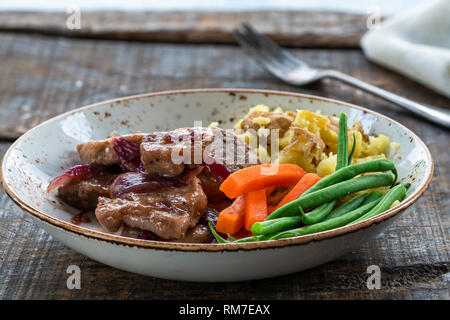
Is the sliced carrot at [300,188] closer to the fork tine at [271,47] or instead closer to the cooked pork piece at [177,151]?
the cooked pork piece at [177,151]

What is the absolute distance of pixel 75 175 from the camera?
331 cm

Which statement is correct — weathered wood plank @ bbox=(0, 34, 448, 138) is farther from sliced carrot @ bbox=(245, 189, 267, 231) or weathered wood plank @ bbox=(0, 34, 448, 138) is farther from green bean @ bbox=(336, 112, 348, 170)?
sliced carrot @ bbox=(245, 189, 267, 231)

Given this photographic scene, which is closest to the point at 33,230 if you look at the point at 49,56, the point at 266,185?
the point at 266,185

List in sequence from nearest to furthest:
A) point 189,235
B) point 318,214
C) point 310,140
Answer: point 318,214
point 189,235
point 310,140

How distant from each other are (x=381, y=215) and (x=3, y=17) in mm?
5583

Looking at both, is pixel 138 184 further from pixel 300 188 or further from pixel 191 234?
pixel 300 188

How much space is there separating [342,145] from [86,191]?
1.36 metres

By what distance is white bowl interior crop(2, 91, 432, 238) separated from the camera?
126 inches

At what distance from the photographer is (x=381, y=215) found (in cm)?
257

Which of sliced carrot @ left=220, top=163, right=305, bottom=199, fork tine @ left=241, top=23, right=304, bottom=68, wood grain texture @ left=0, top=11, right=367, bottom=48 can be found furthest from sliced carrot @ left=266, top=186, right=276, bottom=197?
wood grain texture @ left=0, top=11, right=367, bottom=48

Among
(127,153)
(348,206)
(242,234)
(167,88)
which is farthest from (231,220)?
(167,88)

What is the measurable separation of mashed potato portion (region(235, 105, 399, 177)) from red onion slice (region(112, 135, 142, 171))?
69 cm

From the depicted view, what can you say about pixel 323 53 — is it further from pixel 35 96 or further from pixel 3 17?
pixel 3 17

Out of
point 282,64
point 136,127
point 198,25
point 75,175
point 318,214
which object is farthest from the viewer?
point 198,25
